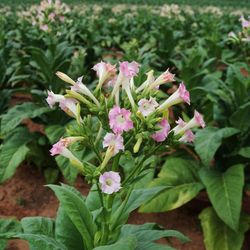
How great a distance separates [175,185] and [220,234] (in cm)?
45

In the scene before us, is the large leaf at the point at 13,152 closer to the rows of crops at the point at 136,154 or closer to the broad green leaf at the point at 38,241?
the rows of crops at the point at 136,154

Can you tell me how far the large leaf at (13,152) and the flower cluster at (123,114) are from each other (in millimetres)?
1714

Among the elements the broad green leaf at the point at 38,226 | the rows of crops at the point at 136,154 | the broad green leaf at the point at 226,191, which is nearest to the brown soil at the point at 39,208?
the rows of crops at the point at 136,154

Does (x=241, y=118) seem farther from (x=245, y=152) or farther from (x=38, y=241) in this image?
(x=38, y=241)

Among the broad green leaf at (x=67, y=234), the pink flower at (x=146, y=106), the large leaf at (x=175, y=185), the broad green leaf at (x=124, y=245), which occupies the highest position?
the pink flower at (x=146, y=106)

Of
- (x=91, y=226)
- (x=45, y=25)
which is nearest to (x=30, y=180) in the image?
(x=45, y=25)

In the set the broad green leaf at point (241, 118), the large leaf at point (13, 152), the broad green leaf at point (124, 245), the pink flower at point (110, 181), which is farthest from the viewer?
the large leaf at point (13, 152)

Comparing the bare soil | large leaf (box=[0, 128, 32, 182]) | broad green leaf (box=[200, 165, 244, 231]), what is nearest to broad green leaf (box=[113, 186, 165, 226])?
broad green leaf (box=[200, 165, 244, 231])

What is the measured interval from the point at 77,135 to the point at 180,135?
1.21 ft

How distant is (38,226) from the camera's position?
203 centimetres

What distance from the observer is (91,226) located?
6.23 ft

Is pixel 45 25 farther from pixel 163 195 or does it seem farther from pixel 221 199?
pixel 221 199

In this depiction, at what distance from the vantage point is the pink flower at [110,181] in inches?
59.1

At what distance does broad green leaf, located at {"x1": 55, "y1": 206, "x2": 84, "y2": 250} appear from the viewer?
200 cm
